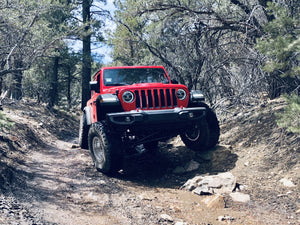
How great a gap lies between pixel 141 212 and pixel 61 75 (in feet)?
61.8

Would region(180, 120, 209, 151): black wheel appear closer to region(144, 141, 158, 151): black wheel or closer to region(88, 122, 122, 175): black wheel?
region(144, 141, 158, 151): black wheel

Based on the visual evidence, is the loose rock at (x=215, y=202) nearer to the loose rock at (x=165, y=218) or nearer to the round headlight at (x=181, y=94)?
the loose rock at (x=165, y=218)

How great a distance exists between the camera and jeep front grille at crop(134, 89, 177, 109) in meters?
5.58

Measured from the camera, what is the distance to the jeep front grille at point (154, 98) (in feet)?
18.3

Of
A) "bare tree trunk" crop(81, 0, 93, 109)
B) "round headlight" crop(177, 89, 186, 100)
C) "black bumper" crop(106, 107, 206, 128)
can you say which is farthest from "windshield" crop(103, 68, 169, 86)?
"bare tree trunk" crop(81, 0, 93, 109)

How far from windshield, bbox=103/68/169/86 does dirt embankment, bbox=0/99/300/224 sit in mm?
1905

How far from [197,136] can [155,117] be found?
1.63 m

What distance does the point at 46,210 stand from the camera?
12.8 feet

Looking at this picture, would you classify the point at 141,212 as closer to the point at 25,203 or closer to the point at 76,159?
the point at 25,203

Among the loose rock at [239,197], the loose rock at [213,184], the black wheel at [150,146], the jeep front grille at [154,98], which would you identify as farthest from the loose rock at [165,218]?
the black wheel at [150,146]

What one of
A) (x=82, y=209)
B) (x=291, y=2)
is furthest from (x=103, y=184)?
(x=291, y=2)

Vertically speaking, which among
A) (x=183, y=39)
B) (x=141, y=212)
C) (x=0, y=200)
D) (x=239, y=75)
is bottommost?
(x=141, y=212)

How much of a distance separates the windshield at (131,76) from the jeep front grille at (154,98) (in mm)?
926

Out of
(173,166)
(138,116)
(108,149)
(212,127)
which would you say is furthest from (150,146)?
(138,116)
